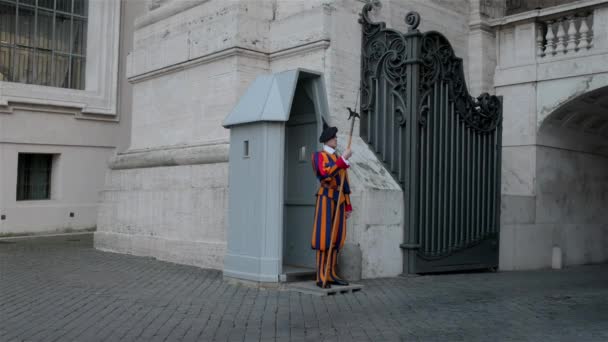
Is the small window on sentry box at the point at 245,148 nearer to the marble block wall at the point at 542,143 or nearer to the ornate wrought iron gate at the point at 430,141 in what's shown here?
the ornate wrought iron gate at the point at 430,141

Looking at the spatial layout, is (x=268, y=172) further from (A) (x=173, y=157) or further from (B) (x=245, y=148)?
(A) (x=173, y=157)

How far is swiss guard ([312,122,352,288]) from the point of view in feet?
25.9

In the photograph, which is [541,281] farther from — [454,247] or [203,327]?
[203,327]

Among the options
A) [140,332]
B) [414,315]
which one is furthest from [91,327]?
[414,315]

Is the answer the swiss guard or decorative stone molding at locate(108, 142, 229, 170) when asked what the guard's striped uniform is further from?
decorative stone molding at locate(108, 142, 229, 170)

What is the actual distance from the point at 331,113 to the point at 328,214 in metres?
2.18

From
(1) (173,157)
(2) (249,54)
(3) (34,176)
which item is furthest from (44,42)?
(2) (249,54)

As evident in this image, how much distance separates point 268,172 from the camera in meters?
8.16

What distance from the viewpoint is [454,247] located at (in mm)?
9961

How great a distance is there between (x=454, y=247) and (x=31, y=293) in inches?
227

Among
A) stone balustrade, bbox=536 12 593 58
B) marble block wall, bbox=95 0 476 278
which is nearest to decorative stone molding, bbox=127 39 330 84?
marble block wall, bbox=95 0 476 278

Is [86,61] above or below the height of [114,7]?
below

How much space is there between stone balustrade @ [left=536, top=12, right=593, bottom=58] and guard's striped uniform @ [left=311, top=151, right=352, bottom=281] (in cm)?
539

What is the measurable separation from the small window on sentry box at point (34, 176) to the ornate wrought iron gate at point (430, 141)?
33.1ft
